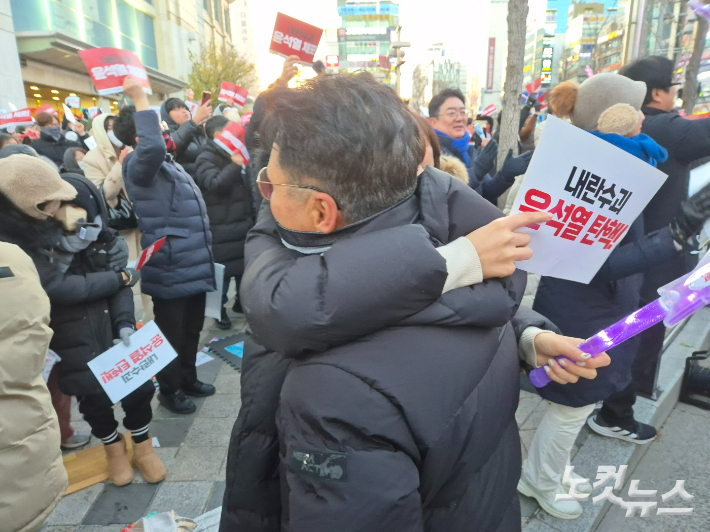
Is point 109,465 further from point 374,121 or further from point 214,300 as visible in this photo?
point 374,121

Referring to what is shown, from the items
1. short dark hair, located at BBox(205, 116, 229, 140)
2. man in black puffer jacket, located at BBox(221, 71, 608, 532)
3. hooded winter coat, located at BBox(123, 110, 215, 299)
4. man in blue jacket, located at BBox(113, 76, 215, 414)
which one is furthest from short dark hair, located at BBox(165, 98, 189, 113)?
man in black puffer jacket, located at BBox(221, 71, 608, 532)

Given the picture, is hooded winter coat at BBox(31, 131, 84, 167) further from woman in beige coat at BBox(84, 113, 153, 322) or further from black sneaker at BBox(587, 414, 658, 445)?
black sneaker at BBox(587, 414, 658, 445)

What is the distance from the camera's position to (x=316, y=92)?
853mm

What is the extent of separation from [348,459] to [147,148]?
2.60m

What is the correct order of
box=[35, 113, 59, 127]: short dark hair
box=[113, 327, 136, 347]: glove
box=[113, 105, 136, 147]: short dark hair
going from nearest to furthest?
box=[113, 327, 136, 347]: glove < box=[113, 105, 136, 147]: short dark hair < box=[35, 113, 59, 127]: short dark hair

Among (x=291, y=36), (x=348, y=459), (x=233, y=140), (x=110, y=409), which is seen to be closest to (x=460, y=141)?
(x=233, y=140)

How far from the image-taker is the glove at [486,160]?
3.83 meters

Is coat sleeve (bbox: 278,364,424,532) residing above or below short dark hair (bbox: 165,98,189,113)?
below

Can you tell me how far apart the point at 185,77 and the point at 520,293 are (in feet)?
95.7

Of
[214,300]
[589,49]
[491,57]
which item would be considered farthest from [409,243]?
[491,57]

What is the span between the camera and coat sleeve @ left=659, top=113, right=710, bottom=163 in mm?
2559

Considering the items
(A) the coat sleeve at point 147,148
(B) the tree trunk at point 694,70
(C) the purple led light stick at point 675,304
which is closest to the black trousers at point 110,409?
(A) the coat sleeve at point 147,148

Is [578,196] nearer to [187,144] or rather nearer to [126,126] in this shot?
[126,126]

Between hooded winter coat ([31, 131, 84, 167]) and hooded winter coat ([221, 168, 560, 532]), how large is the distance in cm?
816
